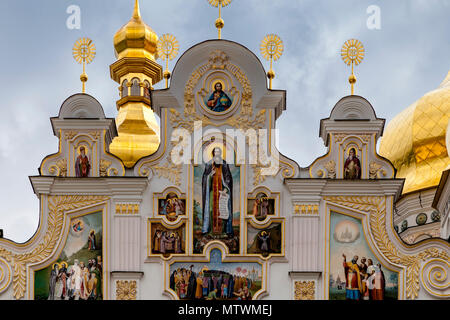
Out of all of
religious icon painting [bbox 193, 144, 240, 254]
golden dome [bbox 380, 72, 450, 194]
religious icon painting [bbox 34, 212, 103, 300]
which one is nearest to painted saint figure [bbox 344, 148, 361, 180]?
religious icon painting [bbox 193, 144, 240, 254]

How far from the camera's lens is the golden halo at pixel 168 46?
26.8 meters

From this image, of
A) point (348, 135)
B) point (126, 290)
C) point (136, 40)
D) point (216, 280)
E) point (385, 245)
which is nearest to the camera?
point (126, 290)

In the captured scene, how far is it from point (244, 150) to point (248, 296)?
2698mm

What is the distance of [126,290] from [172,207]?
5.59 feet

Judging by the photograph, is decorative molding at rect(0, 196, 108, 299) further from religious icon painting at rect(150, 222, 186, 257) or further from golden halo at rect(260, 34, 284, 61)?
golden halo at rect(260, 34, 284, 61)

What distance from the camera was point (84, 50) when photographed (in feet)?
85.4

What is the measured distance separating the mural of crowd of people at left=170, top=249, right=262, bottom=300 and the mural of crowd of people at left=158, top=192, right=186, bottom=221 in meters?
0.89

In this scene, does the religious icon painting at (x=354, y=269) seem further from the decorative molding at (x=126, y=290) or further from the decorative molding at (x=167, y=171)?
the decorative molding at (x=126, y=290)

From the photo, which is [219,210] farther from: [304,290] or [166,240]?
[304,290]

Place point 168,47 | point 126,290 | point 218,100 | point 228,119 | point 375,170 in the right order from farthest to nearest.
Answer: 1. point 168,47
2. point 218,100
3. point 228,119
4. point 375,170
5. point 126,290

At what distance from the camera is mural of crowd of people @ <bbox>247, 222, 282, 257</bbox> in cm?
2372

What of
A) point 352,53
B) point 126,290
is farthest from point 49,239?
point 352,53
